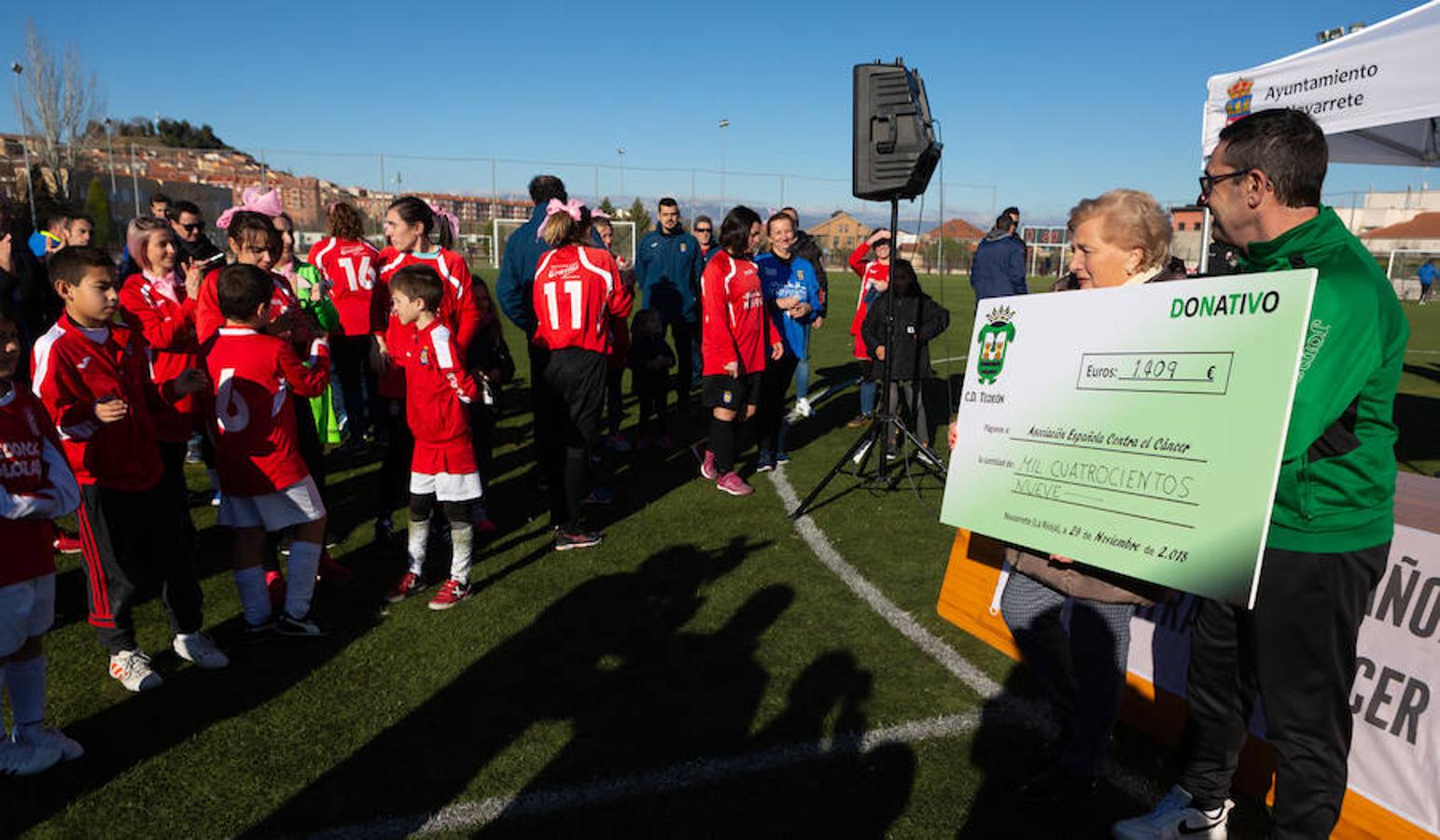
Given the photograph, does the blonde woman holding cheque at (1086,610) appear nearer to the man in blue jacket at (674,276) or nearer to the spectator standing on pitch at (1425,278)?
the man in blue jacket at (674,276)

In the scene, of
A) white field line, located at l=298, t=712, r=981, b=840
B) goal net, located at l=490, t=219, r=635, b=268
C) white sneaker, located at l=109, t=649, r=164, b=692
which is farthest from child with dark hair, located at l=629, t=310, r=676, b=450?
goal net, located at l=490, t=219, r=635, b=268

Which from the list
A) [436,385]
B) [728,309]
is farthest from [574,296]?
[728,309]

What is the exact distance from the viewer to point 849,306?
25.5 m

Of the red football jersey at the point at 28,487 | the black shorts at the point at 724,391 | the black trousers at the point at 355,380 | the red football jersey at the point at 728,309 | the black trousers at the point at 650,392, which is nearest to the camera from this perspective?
the red football jersey at the point at 28,487

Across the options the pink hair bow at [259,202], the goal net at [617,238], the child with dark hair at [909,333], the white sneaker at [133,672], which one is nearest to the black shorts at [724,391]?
the child with dark hair at [909,333]

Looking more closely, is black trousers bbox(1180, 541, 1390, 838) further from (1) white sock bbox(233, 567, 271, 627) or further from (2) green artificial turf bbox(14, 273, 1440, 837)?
(1) white sock bbox(233, 567, 271, 627)

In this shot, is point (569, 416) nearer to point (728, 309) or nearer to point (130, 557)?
point (728, 309)

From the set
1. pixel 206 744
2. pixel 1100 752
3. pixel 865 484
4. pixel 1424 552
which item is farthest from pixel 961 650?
pixel 206 744

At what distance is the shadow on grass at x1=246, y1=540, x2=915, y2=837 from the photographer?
2711mm

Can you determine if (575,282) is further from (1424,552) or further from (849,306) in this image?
(849,306)

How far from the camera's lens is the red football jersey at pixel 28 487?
2703mm

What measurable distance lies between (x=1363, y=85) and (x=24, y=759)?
979 centimetres

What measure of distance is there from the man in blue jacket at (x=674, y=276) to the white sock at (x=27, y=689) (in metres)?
5.93

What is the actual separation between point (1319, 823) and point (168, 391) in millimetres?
4715
